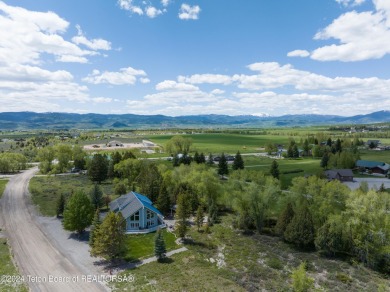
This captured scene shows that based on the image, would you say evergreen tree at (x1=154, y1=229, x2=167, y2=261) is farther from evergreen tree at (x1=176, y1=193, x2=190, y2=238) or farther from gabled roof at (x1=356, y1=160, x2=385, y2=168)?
gabled roof at (x1=356, y1=160, x2=385, y2=168)

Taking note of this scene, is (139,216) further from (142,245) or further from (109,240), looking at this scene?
(109,240)

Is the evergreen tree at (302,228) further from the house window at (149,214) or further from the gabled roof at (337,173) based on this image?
the gabled roof at (337,173)

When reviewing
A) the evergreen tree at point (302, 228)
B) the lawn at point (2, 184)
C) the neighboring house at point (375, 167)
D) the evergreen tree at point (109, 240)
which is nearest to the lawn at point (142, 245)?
the evergreen tree at point (109, 240)

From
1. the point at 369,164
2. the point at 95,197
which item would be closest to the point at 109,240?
the point at 95,197

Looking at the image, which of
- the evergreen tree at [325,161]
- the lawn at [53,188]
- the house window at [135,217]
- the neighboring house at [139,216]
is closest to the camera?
the neighboring house at [139,216]

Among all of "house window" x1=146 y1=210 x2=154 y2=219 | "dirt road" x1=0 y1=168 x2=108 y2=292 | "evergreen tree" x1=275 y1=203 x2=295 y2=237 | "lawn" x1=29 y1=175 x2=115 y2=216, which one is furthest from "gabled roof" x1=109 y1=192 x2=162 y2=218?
"evergreen tree" x1=275 y1=203 x2=295 y2=237

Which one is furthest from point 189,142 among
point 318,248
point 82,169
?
point 318,248
